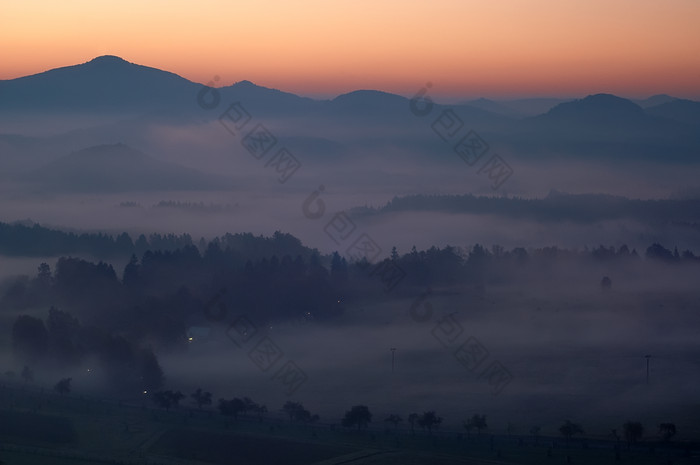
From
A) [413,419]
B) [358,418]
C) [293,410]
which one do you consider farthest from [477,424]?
[293,410]

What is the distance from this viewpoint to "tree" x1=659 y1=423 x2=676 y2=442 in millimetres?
25703

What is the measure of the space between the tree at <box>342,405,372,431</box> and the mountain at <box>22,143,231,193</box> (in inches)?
4339

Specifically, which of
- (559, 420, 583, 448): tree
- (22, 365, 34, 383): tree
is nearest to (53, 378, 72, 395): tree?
(22, 365, 34, 383): tree

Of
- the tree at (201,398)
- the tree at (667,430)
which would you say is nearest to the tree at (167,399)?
the tree at (201,398)

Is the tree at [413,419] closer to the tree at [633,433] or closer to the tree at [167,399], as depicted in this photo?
the tree at [633,433]

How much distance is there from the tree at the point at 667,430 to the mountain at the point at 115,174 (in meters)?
116

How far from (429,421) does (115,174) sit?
12371 centimetres

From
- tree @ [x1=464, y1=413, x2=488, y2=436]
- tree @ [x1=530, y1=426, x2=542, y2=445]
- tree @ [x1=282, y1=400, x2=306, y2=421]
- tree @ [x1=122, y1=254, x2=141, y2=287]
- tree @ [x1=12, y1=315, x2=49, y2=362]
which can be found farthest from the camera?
tree @ [x1=122, y1=254, x2=141, y2=287]

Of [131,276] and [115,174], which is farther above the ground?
[115,174]

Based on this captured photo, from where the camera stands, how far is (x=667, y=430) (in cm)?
2584

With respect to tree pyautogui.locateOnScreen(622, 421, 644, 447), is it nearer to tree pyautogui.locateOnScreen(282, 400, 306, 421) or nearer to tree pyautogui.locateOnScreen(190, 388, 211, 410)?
tree pyautogui.locateOnScreen(282, 400, 306, 421)

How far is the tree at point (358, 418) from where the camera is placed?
1097 inches

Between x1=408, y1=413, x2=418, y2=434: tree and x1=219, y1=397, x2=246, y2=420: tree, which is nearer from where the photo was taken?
x1=408, y1=413, x2=418, y2=434: tree

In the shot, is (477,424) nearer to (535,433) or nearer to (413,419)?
(535,433)
